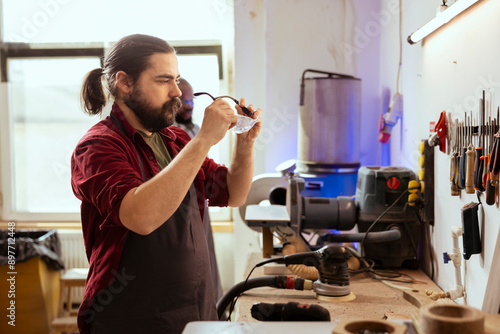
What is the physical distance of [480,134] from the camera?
56.6 inches

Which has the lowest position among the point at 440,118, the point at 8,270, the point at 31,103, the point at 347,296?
the point at 8,270

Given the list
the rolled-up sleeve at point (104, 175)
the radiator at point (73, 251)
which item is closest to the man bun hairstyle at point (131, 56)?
the rolled-up sleeve at point (104, 175)

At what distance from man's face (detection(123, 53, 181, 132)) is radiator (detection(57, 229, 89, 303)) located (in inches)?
100

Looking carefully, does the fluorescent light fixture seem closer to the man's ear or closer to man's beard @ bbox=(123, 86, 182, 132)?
man's beard @ bbox=(123, 86, 182, 132)

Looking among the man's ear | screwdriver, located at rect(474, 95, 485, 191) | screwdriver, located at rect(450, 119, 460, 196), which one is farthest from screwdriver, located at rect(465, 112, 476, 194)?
the man's ear

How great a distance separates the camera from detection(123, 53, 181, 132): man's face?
4.82ft

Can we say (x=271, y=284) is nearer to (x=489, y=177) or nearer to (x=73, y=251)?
(x=489, y=177)

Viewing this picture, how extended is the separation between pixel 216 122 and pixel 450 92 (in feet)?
2.85

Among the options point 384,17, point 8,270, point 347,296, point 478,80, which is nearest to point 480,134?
point 478,80

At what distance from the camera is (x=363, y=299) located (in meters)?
1.68

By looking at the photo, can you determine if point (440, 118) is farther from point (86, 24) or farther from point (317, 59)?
point (86, 24)

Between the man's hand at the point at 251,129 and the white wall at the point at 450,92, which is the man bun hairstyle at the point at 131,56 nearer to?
the man's hand at the point at 251,129

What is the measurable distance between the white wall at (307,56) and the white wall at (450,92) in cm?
53

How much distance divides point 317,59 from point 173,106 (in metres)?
1.84
